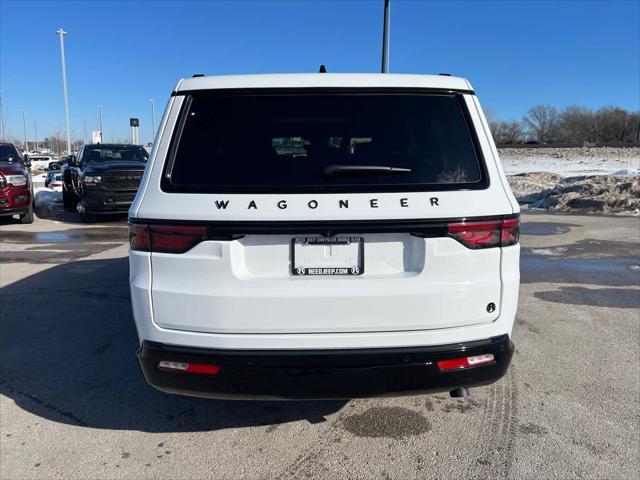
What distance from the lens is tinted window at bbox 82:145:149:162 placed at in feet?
46.3

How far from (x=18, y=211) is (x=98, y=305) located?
26.0ft

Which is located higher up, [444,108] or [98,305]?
[444,108]

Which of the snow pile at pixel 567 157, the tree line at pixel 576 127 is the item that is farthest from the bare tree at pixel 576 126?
the snow pile at pixel 567 157

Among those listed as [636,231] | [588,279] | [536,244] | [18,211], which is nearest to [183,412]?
[588,279]

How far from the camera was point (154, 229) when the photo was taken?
8.30 ft

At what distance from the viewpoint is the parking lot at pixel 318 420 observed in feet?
9.32

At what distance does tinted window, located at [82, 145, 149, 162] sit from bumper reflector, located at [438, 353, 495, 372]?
13.1 m

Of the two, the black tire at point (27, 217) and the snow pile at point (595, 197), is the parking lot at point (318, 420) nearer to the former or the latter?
the black tire at point (27, 217)

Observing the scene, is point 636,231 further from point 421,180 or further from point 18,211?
point 18,211

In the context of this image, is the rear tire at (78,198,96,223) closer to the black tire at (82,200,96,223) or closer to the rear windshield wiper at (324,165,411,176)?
the black tire at (82,200,96,223)

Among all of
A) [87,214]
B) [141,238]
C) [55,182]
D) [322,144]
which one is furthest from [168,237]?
[55,182]

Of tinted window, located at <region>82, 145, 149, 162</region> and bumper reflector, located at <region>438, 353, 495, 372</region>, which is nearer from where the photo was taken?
bumper reflector, located at <region>438, 353, 495, 372</region>

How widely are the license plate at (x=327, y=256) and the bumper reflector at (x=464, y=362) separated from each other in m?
0.64

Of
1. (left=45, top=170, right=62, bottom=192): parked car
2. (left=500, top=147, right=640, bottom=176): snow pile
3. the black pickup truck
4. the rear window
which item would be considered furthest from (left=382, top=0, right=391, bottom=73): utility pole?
(left=500, top=147, right=640, bottom=176): snow pile
